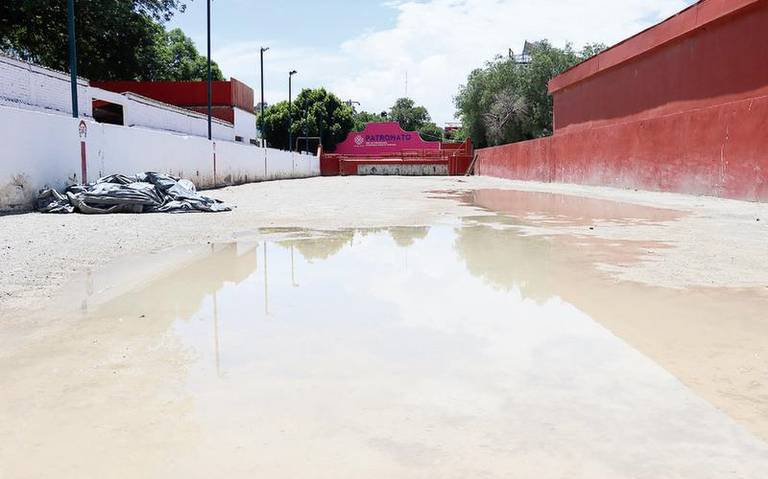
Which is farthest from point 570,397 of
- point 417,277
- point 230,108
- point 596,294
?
point 230,108

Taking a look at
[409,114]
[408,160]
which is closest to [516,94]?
[408,160]

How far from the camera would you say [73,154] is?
13578 mm

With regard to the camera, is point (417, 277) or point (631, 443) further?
point (417, 277)

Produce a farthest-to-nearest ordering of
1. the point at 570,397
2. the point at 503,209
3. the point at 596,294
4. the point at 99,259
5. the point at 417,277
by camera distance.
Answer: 1. the point at 503,209
2. the point at 99,259
3. the point at 417,277
4. the point at 596,294
5. the point at 570,397

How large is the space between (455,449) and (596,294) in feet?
9.65

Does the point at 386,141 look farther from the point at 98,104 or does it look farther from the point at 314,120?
the point at 98,104

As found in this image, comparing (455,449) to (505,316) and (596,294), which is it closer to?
(505,316)

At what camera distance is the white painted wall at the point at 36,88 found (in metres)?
21.3

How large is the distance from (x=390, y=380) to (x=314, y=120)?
63486 mm

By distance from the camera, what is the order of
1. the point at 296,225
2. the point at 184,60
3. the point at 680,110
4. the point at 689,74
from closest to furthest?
the point at 296,225 < the point at 689,74 < the point at 680,110 < the point at 184,60

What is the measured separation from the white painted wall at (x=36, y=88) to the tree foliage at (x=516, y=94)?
33.6 m

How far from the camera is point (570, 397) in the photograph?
270 cm

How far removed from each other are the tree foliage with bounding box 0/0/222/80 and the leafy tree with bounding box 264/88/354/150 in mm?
24347

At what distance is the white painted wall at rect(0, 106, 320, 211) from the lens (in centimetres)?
1157
